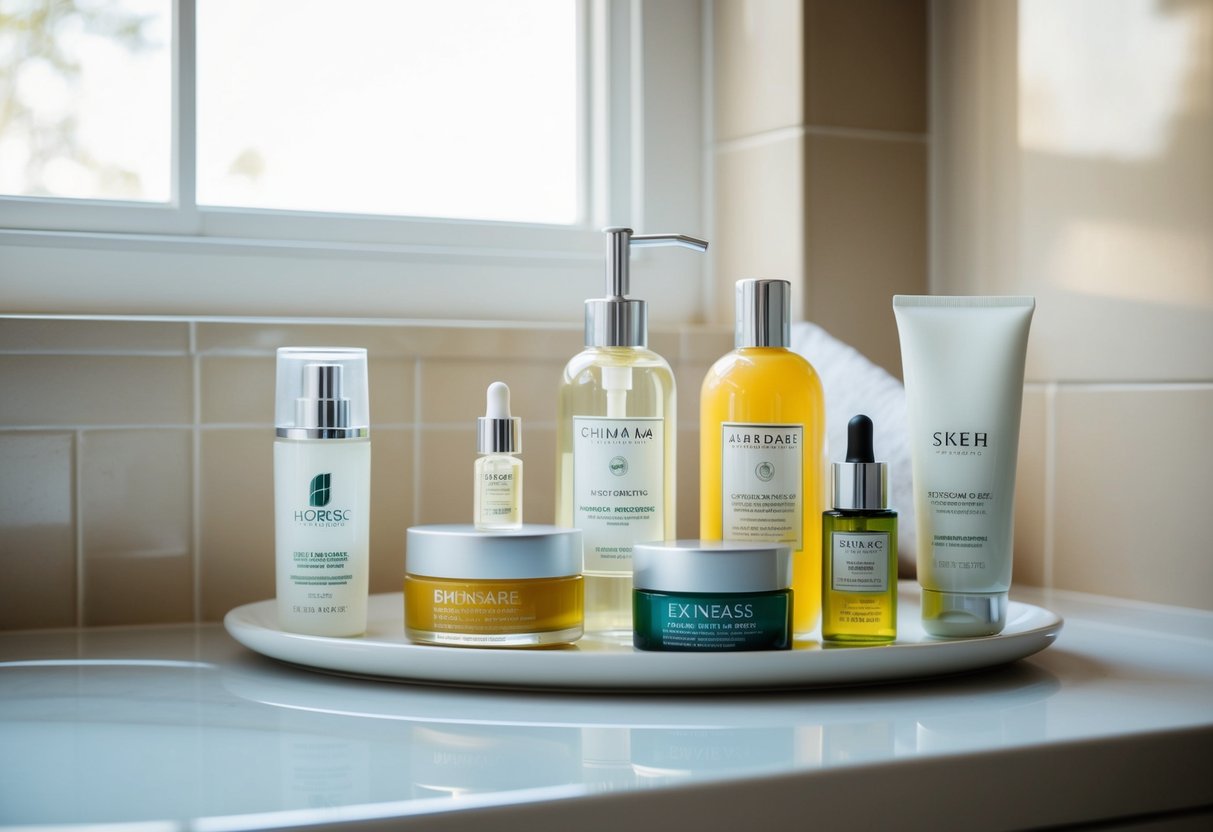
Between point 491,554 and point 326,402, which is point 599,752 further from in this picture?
point 326,402

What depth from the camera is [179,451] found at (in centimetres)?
102

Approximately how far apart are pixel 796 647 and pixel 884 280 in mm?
544

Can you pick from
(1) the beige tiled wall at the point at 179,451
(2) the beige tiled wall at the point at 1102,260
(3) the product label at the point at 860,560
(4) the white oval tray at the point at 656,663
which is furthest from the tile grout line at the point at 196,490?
(2) the beige tiled wall at the point at 1102,260

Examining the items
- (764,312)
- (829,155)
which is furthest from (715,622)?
(829,155)

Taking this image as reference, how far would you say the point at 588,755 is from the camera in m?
0.59

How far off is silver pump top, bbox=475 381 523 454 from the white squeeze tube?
0.26 m

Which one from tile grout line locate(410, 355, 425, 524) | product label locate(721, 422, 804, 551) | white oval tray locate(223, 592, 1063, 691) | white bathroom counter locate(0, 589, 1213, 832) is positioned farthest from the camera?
tile grout line locate(410, 355, 425, 524)

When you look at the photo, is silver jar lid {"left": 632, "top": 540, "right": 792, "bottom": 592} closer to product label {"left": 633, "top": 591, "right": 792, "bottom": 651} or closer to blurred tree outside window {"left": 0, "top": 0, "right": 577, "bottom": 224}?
product label {"left": 633, "top": 591, "right": 792, "bottom": 651}

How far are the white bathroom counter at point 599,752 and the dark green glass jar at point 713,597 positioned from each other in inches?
1.2

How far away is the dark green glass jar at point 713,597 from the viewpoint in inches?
28.8

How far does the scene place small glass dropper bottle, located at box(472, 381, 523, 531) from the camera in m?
0.84

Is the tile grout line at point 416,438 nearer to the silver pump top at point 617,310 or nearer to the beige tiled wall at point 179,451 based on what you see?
the beige tiled wall at point 179,451

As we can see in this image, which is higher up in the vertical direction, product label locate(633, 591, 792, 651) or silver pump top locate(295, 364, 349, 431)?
silver pump top locate(295, 364, 349, 431)

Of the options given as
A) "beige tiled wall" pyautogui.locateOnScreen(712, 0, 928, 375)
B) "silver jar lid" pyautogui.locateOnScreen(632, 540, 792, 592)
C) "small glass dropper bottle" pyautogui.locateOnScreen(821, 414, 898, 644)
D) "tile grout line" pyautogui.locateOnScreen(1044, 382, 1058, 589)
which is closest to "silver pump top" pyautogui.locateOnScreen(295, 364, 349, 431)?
"silver jar lid" pyautogui.locateOnScreen(632, 540, 792, 592)
